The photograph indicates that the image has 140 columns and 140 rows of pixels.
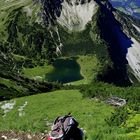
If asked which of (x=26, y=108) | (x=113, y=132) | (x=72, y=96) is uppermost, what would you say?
(x=113, y=132)

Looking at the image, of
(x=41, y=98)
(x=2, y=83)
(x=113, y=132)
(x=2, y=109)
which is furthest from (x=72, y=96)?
(x=2, y=83)

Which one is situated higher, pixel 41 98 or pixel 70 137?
pixel 70 137

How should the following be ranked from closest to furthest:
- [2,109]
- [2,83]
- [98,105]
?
[98,105] → [2,109] → [2,83]

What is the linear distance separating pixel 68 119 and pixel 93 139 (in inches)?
345

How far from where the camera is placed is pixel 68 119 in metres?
11.7

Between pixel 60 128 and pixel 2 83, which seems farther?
pixel 2 83

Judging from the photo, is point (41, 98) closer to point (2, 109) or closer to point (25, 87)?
point (2, 109)

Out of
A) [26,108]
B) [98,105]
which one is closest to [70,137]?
[98,105]

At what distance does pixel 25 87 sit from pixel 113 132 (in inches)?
6849

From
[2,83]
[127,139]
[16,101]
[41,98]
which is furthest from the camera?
[2,83]

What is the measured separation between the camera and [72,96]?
8731cm

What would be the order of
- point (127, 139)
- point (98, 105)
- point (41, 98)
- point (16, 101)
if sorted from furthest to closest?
point (41, 98), point (16, 101), point (98, 105), point (127, 139)

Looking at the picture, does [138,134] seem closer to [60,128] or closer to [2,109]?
[60,128]

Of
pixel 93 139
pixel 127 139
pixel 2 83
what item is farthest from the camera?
pixel 2 83
